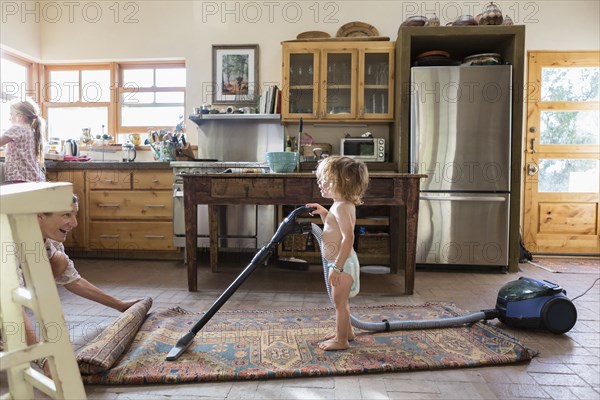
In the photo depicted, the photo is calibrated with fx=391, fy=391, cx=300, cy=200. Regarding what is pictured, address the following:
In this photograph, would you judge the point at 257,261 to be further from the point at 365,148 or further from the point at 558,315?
the point at 365,148

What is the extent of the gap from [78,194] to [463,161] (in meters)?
3.46

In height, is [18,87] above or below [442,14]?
below

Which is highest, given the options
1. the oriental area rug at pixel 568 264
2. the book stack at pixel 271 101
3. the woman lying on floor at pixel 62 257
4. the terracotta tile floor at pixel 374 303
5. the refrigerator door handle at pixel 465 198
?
the book stack at pixel 271 101

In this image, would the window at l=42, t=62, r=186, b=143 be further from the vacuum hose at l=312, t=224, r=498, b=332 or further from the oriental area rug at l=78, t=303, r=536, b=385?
the vacuum hose at l=312, t=224, r=498, b=332

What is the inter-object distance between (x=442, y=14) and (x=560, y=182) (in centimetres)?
213

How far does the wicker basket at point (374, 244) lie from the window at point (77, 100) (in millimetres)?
3053

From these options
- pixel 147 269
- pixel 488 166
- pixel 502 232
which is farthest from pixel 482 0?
pixel 147 269

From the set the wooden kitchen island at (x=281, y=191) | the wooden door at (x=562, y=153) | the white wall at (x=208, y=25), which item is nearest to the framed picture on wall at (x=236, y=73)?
the white wall at (x=208, y=25)

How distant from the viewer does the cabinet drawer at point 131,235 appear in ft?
11.7

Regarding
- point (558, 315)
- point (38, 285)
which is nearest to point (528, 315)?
point (558, 315)

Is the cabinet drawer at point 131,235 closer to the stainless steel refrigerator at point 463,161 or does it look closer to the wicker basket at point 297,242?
the wicker basket at point 297,242

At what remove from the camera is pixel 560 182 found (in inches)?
160

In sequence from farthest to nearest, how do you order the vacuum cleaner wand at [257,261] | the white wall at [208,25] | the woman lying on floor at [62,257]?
1. the white wall at [208,25]
2. the woman lying on floor at [62,257]
3. the vacuum cleaner wand at [257,261]

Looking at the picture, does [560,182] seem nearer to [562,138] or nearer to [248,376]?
[562,138]
